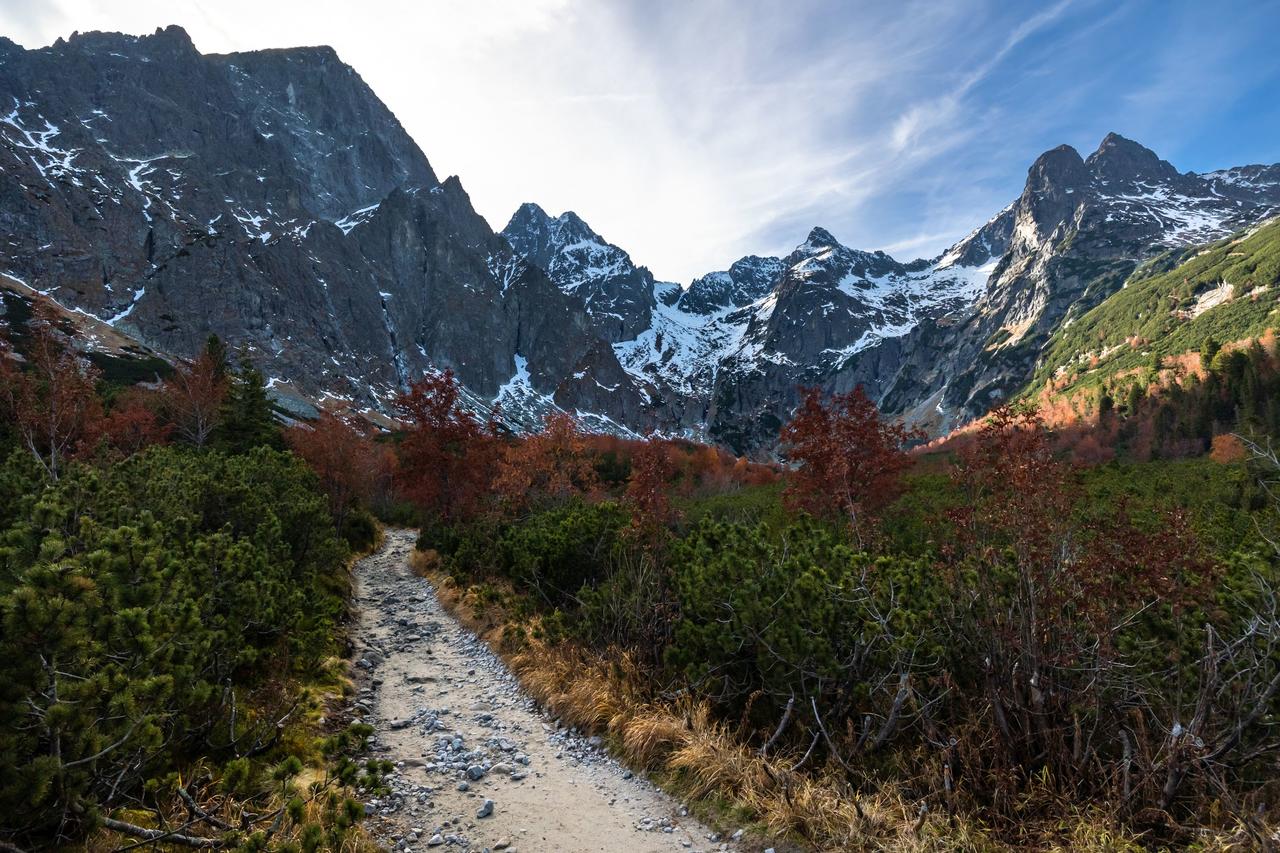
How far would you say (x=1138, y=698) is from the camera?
5465mm

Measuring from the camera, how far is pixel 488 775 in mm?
7082

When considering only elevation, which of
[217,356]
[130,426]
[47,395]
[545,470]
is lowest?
[545,470]

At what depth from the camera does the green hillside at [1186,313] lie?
137 metres

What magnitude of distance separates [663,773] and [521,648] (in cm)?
512

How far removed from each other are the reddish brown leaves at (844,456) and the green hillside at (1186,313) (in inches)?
6248

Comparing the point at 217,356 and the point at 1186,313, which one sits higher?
the point at 1186,313

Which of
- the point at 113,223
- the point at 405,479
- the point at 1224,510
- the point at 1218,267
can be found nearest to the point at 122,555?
the point at 1224,510

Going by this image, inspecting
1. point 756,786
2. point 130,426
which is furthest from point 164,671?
point 130,426

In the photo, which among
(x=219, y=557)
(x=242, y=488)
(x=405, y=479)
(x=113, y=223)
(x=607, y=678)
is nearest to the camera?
(x=219, y=557)

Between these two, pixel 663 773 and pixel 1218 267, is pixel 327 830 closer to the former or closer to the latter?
pixel 663 773

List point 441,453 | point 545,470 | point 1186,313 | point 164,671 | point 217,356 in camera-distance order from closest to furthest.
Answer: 1. point 164,671
2. point 441,453
3. point 545,470
4. point 217,356
5. point 1186,313

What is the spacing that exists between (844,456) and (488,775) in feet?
35.7

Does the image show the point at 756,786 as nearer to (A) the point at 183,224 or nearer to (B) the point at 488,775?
(B) the point at 488,775

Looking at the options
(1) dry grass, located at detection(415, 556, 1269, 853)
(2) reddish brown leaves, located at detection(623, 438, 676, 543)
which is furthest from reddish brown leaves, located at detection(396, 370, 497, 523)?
(1) dry grass, located at detection(415, 556, 1269, 853)
